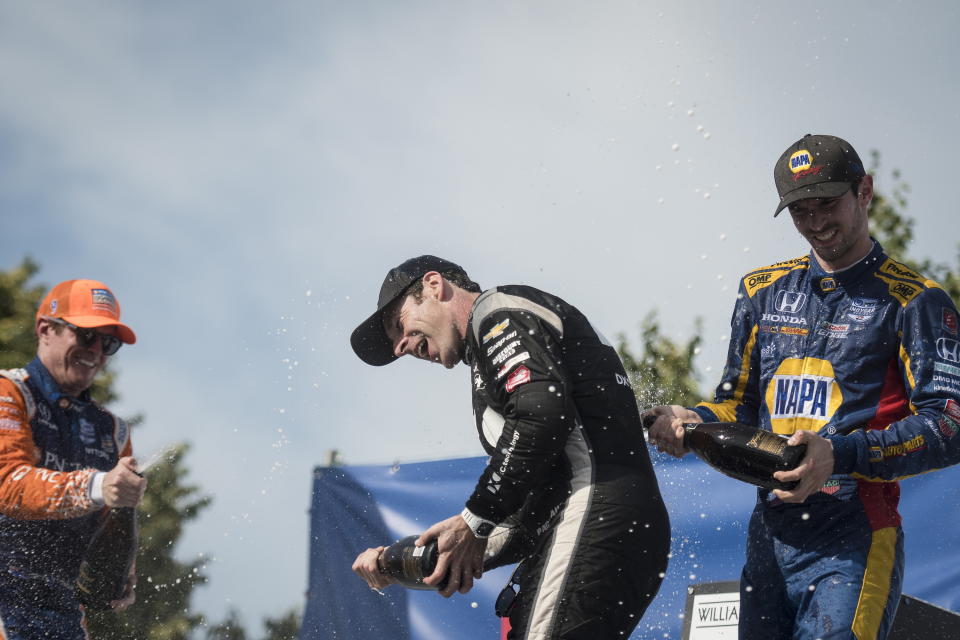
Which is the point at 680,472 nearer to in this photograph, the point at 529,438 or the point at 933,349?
the point at 933,349

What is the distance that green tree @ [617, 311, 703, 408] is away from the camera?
33.4ft

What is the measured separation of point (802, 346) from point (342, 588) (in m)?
3.65

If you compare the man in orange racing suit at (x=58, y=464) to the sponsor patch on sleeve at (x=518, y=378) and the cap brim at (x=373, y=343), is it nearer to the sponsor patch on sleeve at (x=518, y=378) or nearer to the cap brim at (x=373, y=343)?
the cap brim at (x=373, y=343)

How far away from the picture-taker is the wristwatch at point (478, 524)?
2.99m

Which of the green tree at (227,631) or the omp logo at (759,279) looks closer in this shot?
the omp logo at (759,279)

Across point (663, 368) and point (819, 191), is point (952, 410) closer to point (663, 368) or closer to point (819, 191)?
point (819, 191)

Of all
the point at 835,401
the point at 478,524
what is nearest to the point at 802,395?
the point at 835,401

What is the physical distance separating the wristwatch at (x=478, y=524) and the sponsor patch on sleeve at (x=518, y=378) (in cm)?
42

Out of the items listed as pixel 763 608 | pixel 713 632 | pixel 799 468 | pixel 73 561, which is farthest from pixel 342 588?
pixel 799 468

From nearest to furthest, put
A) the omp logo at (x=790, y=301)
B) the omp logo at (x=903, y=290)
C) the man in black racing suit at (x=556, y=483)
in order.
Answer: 1. the man in black racing suit at (x=556, y=483)
2. the omp logo at (x=903, y=290)
3. the omp logo at (x=790, y=301)

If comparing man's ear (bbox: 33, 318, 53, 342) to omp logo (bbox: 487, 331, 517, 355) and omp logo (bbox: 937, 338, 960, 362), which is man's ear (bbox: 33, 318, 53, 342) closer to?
omp logo (bbox: 487, 331, 517, 355)

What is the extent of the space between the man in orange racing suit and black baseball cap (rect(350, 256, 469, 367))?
1244 mm

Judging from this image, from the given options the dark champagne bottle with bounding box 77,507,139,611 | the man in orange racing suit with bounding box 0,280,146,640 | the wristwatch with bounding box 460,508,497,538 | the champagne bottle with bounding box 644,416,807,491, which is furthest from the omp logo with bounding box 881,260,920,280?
the dark champagne bottle with bounding box 77,507,139,611

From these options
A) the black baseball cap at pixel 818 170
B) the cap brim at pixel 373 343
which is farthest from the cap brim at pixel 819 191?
the cap brim at pixel 373 343
